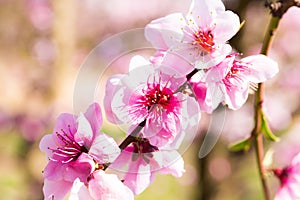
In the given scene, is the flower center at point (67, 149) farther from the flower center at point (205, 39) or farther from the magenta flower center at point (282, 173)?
the magenta flower center at point (282, 173)

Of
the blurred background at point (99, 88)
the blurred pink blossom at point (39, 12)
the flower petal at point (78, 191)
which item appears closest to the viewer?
the flower petal at point (78, 191)

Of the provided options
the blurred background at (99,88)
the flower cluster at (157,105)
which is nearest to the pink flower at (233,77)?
the flower cluster at (157,105)

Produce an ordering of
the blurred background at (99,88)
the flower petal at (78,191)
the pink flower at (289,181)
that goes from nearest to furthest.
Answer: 1. the flower petal at (78,191)
2. the pink flower at (289,181)
3. the blurred background at (99,88)

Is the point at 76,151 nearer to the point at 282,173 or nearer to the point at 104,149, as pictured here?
the point at 104,149

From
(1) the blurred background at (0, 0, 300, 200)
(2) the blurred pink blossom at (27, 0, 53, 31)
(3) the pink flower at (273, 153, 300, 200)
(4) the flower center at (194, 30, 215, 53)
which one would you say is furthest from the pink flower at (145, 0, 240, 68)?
(2) the blurred pink blossom at (27, 0, 53, 31)

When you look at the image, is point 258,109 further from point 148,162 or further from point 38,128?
point 38,128

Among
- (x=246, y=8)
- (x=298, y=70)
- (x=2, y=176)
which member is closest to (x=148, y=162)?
(x=246, y=8)
